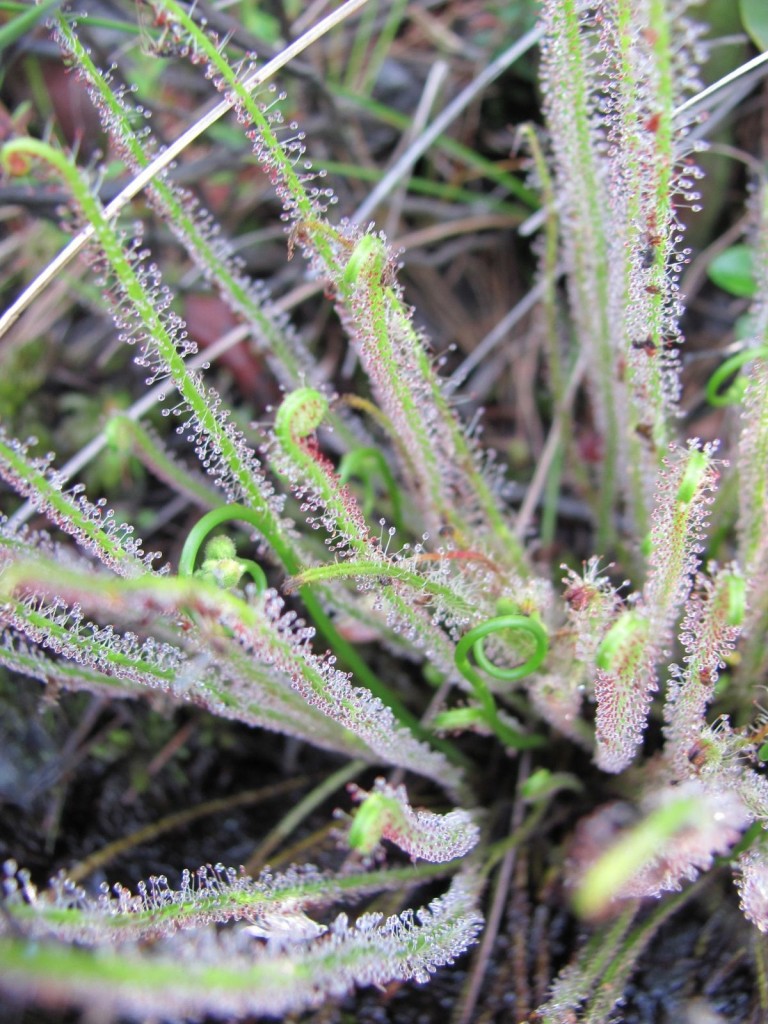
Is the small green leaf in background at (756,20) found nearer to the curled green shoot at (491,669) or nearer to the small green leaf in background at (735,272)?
the small green leaf in background at (735,272)

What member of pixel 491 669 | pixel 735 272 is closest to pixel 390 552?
pixel 491 669

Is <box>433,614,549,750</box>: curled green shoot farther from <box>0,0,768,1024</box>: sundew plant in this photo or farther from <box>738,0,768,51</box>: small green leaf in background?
<box>738,0,768,51</box>: small green leaf in background

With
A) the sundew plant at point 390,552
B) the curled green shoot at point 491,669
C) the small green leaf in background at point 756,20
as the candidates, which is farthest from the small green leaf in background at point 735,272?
the curled green shoot at point 491,669

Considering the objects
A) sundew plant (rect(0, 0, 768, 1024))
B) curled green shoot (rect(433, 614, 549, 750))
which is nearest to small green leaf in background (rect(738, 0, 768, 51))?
sundew plant (rect(0, 0, 768, 1024))

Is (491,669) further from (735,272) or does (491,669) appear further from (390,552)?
(735,272)

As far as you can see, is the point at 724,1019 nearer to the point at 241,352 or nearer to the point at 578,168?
the point at 578,168

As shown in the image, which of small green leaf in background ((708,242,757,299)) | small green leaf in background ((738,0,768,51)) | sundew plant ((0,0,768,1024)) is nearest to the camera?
sundew plant ((0,0,768,1024))

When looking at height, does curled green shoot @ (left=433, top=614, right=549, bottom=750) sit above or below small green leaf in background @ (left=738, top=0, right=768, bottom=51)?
below
